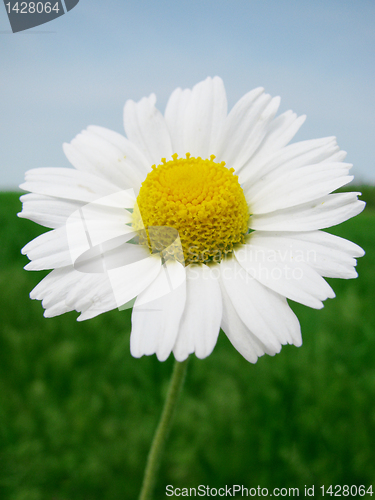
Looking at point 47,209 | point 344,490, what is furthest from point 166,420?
point 344,490

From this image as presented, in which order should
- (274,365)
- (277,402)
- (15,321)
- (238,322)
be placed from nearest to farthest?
(238,322), (277,402), (274,365), (15,321)

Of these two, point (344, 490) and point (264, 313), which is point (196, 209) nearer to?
point (264, 313)

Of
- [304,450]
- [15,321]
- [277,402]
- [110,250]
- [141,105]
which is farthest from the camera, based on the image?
[15,321]

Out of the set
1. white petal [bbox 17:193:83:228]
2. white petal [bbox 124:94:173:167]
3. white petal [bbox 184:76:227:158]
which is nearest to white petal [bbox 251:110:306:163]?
white petal [bbox 184:76:227:158]

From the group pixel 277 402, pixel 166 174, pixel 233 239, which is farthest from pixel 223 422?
pixel 166 174

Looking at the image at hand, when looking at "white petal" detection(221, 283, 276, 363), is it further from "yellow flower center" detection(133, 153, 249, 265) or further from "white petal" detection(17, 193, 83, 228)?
"white petal" detection(17, 193, 83, 228)

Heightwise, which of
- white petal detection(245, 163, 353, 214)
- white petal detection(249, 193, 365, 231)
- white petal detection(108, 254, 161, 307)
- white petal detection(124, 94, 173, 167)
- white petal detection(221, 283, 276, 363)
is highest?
white petal detection(124, 94, 173, 167)

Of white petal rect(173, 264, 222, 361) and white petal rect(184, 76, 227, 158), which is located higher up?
white petal rect(184, 76, 227, 158)

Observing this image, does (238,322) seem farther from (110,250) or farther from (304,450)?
(304,450)
